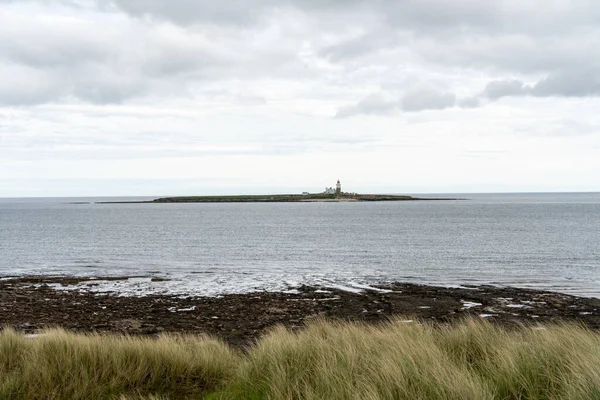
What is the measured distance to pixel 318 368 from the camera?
7473 mm

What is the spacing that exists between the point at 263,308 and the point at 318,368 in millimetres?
14081

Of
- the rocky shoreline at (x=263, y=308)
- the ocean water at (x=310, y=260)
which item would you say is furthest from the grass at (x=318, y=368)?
the ocean water at (x=310, y=260)

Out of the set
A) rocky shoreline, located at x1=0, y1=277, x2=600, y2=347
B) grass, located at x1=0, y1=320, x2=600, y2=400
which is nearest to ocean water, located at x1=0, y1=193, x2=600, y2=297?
rocky shoreline, located at x1=0, y1=277, x2=600, y2=347

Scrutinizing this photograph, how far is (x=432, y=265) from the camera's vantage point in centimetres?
3766

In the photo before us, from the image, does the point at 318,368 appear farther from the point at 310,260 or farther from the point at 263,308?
the point at 310,260

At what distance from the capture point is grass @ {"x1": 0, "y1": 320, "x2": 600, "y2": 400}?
662 cm

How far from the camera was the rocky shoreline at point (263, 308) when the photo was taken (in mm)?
17906

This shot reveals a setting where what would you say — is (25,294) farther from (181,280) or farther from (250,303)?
(250,303)

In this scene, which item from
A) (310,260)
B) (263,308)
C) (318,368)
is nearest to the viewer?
(318,368)

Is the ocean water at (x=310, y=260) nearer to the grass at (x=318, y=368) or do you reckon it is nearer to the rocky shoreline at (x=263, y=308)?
the rocky shoreline at (x=263, y=308)

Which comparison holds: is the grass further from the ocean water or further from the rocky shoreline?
the ocean water

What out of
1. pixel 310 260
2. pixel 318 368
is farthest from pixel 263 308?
pixel 310 260

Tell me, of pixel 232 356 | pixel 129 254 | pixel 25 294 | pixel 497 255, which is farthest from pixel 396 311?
pixel 129 254

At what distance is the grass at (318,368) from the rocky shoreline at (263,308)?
661 cm
